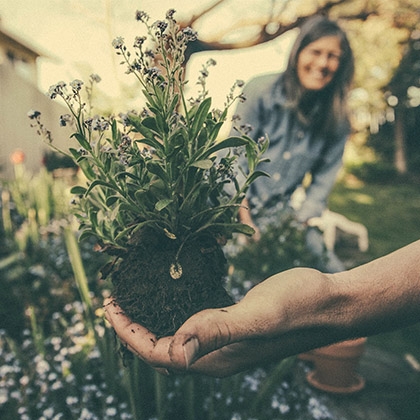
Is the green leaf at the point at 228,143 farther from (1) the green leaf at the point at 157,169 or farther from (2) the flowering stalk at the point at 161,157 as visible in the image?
(1) the green leaf at the point at 157,169

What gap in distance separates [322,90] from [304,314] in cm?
260

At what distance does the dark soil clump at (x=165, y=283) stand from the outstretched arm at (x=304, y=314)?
0.05 metres

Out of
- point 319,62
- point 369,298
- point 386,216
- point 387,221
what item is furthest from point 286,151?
point 386,216

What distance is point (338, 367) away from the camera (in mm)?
2381

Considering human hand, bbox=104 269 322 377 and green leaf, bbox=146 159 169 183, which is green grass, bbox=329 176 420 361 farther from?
green leaf, bbox=146 159 169 183

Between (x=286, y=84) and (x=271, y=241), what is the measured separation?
1.28 meters

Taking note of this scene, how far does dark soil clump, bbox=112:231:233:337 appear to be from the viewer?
1.20 meters

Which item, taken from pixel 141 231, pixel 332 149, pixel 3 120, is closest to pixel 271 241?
pixel 332 149

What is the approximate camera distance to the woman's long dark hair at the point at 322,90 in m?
3.15

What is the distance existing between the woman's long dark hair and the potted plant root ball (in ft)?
7.03

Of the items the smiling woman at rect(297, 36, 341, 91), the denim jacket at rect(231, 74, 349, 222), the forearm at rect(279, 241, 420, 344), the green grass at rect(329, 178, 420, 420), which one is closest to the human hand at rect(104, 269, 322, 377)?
the forearm at rect(279, 241, 420, 344)

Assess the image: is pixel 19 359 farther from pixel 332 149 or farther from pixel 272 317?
pixel 332 149

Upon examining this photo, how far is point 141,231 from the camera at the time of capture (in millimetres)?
1250

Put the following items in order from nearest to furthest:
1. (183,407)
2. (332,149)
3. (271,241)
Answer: (183,407), (271,241), (332,149)
